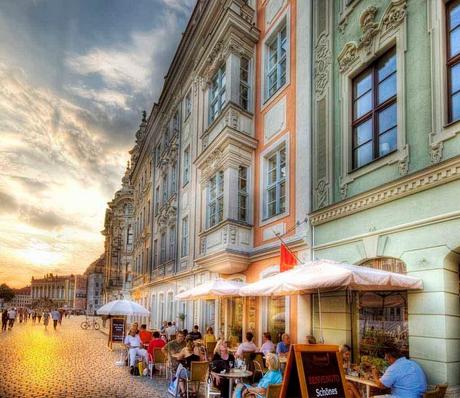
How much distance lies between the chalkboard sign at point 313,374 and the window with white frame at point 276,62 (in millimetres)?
9536

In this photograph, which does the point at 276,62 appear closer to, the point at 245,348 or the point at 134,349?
the point at 245,348

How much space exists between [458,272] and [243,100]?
35.0 ft

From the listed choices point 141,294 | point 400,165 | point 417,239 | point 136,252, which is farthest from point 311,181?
point 136,252

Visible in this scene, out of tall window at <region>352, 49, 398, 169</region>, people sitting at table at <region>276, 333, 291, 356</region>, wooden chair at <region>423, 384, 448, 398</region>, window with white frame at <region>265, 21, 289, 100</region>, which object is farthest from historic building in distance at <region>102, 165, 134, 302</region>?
wooden chair at <region>423, 384, 448, 398</region>

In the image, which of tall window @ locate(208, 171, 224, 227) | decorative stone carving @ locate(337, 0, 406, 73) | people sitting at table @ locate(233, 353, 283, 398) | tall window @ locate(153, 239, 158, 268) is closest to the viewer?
people sitting at table @ locate(233, 353, 283, 398)

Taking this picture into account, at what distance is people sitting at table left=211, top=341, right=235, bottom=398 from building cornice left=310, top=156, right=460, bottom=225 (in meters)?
3.93

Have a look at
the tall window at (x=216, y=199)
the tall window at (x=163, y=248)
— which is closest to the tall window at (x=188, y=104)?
the tall window at (x=216, y=199)

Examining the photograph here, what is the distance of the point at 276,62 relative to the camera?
1521cm

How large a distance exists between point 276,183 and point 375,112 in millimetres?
4737

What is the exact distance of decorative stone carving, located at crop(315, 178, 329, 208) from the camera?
434 inches

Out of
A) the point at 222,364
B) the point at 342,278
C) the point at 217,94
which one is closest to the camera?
the point at 342,278

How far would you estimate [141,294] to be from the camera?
3669 centimetres

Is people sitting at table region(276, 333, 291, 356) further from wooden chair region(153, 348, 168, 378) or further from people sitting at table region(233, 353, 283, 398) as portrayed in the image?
wooden chair region(153, 348, 168, 378)

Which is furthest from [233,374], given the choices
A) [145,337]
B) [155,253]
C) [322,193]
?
[155,253]
